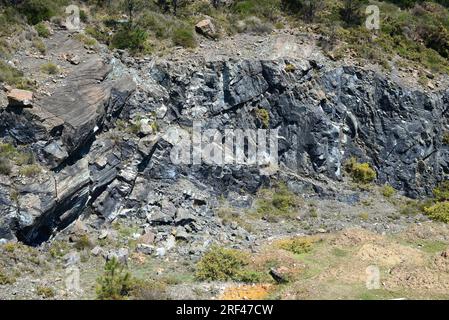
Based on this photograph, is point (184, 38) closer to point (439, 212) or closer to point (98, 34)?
point (98, 34)

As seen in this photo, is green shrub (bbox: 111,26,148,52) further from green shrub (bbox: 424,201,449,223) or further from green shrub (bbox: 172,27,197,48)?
green shrub (bbox: 424,201,449,223)

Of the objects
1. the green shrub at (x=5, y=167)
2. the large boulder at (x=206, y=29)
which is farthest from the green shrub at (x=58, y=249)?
the large boulder at (x=206, y=29)

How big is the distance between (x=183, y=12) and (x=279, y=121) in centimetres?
953

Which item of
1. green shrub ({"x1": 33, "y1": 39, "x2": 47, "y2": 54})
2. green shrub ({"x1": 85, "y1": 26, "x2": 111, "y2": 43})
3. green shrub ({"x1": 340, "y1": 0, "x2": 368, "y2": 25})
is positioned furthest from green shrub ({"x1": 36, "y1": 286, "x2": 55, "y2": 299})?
green shrub ({"x1": 340, "y1": 0, "x2": 368, "y2": 25})

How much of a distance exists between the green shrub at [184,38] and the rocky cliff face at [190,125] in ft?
5.99

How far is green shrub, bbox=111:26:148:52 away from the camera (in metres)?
26.5

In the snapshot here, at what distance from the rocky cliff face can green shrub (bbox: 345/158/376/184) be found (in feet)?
1.61

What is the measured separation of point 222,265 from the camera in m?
18.6

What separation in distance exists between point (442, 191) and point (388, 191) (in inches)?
129

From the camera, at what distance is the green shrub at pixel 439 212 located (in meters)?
25.1

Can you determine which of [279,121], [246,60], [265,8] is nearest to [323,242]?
[279,121]

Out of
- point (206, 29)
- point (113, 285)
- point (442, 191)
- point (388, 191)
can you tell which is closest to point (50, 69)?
point (206, 29)

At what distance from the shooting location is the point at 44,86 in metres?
21.8
